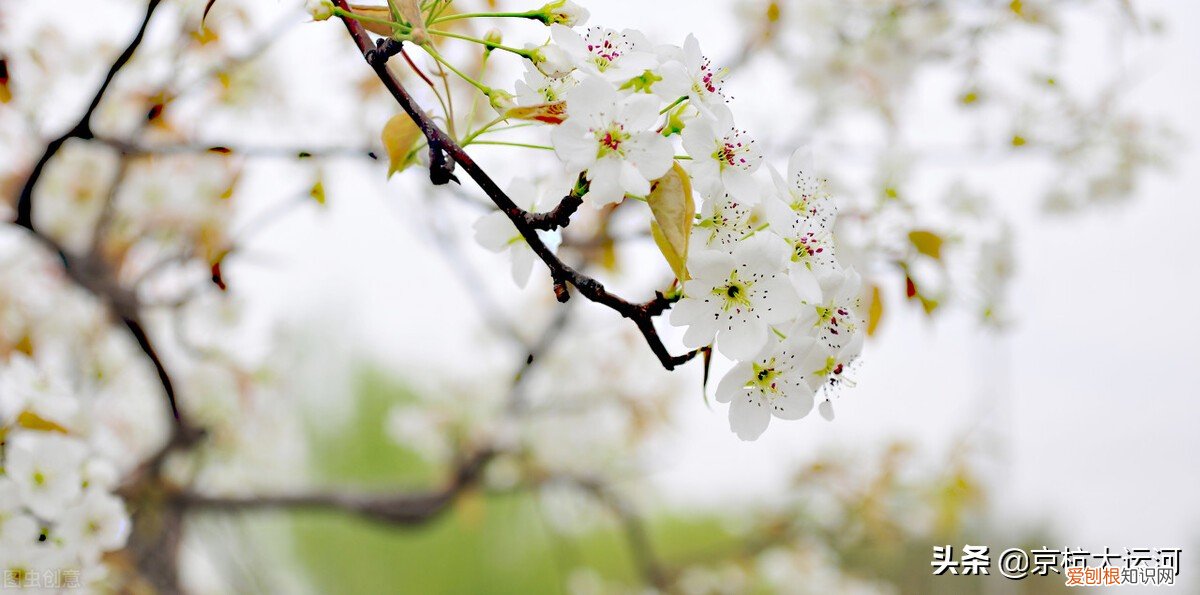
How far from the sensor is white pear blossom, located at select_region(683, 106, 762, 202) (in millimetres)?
287

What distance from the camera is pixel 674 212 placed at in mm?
278

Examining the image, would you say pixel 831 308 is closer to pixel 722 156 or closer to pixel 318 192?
pixel 722 156

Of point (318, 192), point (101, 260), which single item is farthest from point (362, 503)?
point (318, 192)

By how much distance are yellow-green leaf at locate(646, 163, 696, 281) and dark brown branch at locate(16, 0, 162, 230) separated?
252 mm

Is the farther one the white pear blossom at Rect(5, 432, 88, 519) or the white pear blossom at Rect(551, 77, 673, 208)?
the white pear blossom at Rect(5, 432, 88, 519)

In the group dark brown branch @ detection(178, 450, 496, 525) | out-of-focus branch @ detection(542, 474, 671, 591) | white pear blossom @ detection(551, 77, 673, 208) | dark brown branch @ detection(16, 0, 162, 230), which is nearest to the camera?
white pear blossom @ detection(551, 77, 673, 208)

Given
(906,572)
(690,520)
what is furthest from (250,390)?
(906,572)

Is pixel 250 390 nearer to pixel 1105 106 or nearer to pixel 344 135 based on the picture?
pixel 344 135

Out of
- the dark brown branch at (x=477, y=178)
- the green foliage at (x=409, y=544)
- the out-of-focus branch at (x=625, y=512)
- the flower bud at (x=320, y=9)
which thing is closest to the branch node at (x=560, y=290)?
the dark brown branch at (x=477, y=178)

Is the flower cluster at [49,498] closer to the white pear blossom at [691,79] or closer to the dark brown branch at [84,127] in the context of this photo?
the dark brown branch at [84,127]

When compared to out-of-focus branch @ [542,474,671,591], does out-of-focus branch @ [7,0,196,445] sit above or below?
below

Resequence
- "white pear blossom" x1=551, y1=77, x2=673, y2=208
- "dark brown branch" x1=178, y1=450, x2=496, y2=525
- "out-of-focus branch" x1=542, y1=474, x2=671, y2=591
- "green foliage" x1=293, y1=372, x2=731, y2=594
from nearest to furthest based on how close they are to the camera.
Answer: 1. "white pear blossom" x1=551, y1=77, x2=673, y2=208
2. "dark brown branch" x1=178, y1=450, x2=496, y2=525
3. "out-of-focus branch" x1=542, y1=474, x2=671, y2=591
4. "green foliage" x1=293, y1=372, x2=731, y2=594

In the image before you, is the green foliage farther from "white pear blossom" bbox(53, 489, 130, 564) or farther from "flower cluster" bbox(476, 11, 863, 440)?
"flower cluster" bbox(476, 11, 863, 440)

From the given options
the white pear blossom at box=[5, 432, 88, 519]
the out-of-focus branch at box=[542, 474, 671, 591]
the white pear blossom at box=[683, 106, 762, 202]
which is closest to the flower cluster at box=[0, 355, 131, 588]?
the white pear blossom at box=[5, 432, 88, 519]
